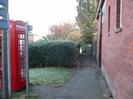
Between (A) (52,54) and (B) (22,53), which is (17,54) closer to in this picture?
(B) (22,53)

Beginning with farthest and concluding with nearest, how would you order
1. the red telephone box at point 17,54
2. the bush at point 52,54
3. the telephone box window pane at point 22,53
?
1. the bush at point 52,54
2. the telephone box window pane at point 22,53
3. the red telephone box at point 17,54

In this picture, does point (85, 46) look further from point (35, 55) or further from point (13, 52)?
point (13, 52)

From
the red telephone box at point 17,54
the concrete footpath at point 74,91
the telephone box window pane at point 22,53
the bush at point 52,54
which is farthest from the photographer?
the bush at point 52,54

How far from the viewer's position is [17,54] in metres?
9.07

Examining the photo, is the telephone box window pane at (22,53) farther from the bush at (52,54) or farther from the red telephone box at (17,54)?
the bush at (52,54)

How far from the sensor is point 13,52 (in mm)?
8906

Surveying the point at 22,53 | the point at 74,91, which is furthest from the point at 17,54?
the point at 74,91

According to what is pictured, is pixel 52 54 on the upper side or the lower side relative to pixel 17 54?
lower

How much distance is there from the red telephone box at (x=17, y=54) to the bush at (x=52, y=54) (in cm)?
714

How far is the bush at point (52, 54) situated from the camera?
54.2 feet

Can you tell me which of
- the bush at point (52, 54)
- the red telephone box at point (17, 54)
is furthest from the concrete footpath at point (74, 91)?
the bush at point (52, 54)

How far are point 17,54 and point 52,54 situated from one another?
25.2 feet

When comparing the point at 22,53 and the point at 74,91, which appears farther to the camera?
the point at 22,53

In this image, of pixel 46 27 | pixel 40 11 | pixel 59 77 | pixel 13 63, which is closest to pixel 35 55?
pixel 59 77
